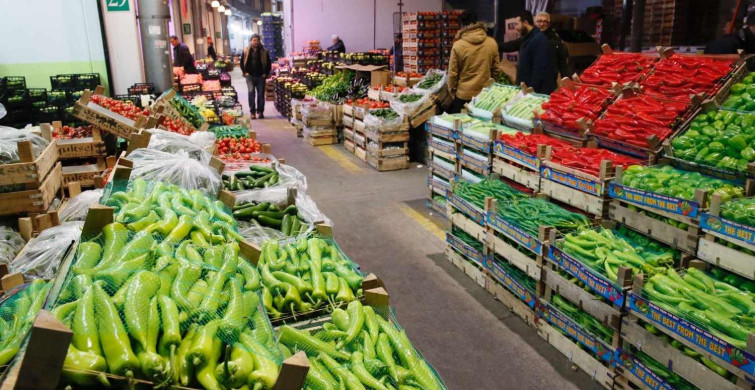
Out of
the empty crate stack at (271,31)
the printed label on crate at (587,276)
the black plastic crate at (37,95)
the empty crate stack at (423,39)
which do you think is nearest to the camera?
the printed label on crate at (587,276)

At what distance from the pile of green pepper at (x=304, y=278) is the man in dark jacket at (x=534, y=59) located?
497 centimetres

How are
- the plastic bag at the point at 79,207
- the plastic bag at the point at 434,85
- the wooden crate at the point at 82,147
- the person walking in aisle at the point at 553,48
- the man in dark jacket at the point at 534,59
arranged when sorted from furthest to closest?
the plastic bag at the point at 434,85 < the person walking in aisle at the point at 553,48 < the man in dark jacket at the point at 534,59 < the wooden crate at the point at 82,147 < the plastic bag at the point at 79,207

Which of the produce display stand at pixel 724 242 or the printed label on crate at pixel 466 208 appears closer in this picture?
the produce display stand at pixel 724 242

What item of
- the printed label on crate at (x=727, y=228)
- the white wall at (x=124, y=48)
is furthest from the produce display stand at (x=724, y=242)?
the white wall at (x=124, y=48)

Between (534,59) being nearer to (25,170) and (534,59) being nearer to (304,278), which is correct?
(304,278)

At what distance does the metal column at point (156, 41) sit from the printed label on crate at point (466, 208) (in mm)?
7330

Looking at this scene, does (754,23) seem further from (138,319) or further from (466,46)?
(138,319)

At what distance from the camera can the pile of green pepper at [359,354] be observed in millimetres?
2074

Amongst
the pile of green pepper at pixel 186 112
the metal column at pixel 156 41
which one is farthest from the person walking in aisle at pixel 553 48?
the metal column at pixel 156 41

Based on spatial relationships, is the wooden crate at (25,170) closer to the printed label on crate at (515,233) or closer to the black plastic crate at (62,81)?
the printed label on crate at (515,233)

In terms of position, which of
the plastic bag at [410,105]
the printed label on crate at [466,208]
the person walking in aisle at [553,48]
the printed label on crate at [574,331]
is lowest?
the printed label on crate at [574,331]

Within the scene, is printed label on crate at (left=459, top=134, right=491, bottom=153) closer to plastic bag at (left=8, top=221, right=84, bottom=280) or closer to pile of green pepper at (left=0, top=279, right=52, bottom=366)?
plastic bag at (left=8, top=221, right=84, bottom=280)

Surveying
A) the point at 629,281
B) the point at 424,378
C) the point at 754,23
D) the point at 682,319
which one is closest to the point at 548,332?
the point at 629,281

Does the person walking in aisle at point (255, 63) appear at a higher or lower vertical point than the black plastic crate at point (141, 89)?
higher
